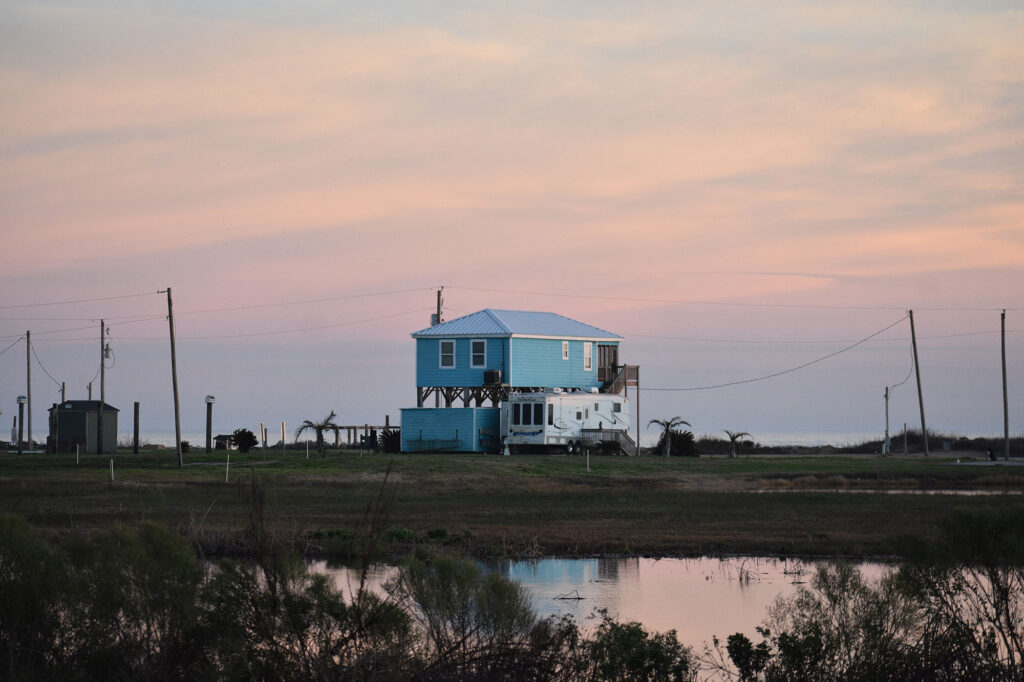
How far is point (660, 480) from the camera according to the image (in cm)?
4456

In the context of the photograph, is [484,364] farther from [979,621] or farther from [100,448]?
[979,621]

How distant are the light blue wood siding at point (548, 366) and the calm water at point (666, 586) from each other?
34.0 metres

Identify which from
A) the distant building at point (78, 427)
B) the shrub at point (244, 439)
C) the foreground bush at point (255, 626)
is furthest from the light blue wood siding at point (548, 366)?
the foreground bush at point (255, 626)

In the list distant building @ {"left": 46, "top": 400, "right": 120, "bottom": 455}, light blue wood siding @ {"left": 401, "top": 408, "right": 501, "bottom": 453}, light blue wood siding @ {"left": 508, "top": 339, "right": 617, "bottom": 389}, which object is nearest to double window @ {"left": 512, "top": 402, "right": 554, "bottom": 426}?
light blue wood siding @ {"left": 401, "top": 408, "right": 501, "bottom": 453}

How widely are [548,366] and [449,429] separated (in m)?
5.92

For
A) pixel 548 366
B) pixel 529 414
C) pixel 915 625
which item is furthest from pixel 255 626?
pixel 548 366

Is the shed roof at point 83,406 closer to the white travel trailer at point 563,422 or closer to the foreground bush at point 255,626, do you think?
the white travel trailer at point 563,422

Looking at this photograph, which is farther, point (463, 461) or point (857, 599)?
point (463, 461)

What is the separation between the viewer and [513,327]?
2271 inches

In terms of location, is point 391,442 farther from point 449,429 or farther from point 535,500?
point 535,500

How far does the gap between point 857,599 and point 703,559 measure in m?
11.2

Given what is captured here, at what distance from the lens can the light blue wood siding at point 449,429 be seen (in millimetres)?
55562

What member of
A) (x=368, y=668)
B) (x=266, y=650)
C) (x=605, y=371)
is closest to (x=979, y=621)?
(x=368, y=668)

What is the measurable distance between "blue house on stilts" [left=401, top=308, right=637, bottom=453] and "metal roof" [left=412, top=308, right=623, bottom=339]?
0.05m
